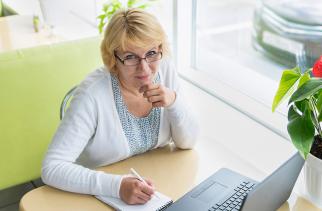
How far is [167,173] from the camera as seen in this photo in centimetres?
138

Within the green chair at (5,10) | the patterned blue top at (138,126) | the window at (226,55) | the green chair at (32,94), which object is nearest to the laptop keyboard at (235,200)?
the patterned blue top at (138,126)

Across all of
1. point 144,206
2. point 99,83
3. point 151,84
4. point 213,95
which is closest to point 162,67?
point 151,84

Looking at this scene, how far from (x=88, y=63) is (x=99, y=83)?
485mm

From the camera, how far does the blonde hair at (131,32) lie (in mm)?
1328

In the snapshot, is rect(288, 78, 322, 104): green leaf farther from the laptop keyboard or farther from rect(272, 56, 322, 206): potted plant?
the laptop keyboard

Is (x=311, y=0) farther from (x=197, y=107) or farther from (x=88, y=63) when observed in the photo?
(x=88, y=63)

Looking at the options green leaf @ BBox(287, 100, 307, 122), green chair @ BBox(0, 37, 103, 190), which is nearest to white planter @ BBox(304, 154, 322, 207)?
green leaf @ BBox(287, 100, 307, 122)

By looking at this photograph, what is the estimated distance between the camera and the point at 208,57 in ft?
7.30

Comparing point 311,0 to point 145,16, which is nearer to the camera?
point 145,16

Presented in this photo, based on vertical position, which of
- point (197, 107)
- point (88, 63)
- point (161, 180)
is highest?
point (88, 63)

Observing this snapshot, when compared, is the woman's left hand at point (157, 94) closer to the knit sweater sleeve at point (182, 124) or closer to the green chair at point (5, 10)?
the knit sweater sleeve at point (182, 124)

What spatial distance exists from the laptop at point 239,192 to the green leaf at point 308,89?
177mm

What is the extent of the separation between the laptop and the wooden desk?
0.04 meters

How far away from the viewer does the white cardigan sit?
1275mm
